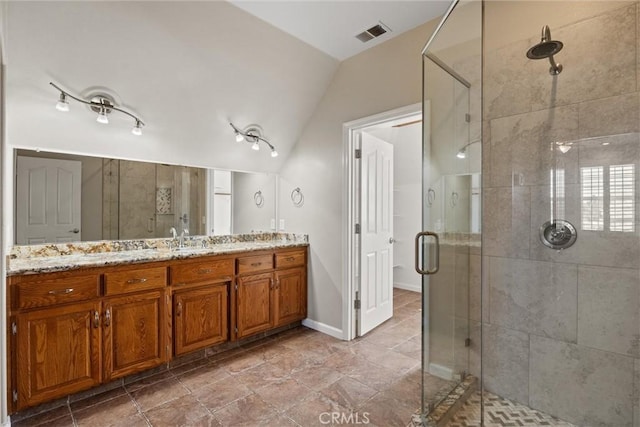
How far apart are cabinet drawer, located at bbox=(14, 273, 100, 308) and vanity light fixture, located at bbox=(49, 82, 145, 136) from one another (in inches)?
41.0

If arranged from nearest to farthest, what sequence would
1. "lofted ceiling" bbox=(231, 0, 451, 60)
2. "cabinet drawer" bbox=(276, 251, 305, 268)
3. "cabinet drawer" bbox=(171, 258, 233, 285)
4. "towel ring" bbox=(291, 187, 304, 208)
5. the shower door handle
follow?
the shower door handle < "lofted ceiling" bbox=(231, 0, 451, 60) < "cabinet drawer" bbox=(171, 258, 233, 285) < "cabinet drawer" bbox=(276, 251, 305, 268) < "towel ring" bbox=(291, 187, 304, 208)

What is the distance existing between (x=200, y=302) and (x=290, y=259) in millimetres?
963

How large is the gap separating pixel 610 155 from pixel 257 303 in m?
2.69

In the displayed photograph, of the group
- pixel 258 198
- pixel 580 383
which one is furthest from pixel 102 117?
pixel 580 383

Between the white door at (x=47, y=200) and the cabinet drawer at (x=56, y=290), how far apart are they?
2.02 ft

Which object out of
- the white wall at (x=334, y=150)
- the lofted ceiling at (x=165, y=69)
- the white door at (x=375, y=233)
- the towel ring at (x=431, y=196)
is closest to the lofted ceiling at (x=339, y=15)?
the lofted ceiling at (x=165, y=69)

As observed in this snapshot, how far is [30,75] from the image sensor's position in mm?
1885

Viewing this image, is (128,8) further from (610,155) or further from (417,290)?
(417,290)

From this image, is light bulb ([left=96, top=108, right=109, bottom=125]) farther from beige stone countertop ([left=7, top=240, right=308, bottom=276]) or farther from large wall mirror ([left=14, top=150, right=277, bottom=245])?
beige stone countertop ([left=7, top=240, right=308, bottom=276])

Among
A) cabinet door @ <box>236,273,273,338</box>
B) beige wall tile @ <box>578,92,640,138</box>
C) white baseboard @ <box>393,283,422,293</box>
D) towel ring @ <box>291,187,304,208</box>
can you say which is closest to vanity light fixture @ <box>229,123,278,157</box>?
towel ring @ <box>291,187,304,208</box>

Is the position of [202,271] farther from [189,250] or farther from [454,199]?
[454,199]

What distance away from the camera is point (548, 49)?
72.6 inches

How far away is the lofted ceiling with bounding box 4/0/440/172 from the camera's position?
6.01 ft

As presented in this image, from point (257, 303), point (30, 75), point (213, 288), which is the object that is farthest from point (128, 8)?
point (257, 303)
